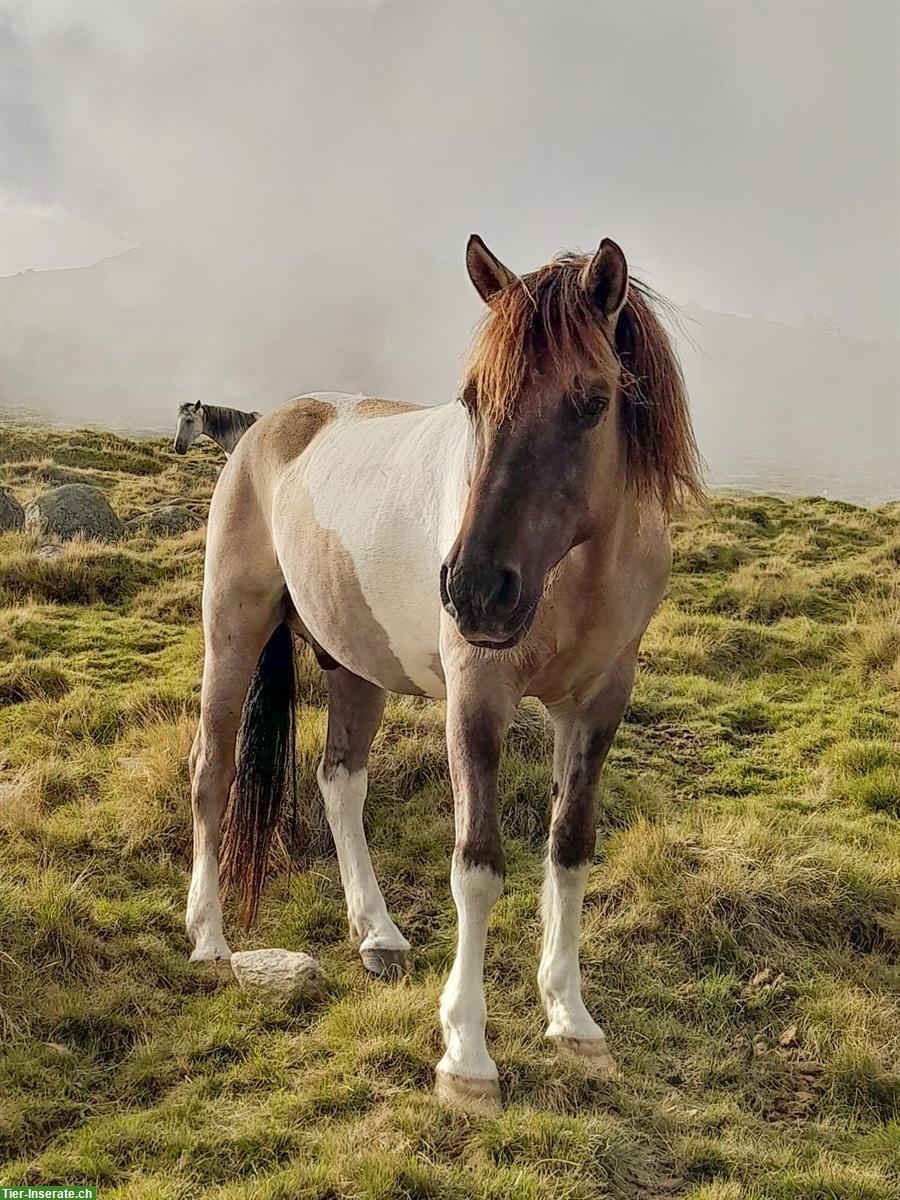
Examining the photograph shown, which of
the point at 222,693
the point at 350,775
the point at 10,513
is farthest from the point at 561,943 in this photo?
the point at 10,513

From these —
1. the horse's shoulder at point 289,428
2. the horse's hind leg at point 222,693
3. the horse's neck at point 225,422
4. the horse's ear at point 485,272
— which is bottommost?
the horse's hind leg at point 222,693

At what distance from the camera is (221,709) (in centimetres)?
450

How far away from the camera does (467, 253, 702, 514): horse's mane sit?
8.74 feet

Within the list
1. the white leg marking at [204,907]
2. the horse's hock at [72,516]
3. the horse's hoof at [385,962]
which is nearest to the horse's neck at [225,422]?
the horse's hock at [72,516]

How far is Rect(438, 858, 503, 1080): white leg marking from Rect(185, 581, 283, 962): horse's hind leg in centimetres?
162

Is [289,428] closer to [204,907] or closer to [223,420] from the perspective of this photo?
[204,907]

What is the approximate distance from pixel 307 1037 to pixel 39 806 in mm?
2365

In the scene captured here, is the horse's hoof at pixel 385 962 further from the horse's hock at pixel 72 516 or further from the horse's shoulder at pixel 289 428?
the horse's hock at pixel 72 516

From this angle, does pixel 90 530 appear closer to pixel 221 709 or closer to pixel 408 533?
pixel 221 709

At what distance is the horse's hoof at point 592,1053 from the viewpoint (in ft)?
10.6

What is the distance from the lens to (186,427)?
1733 cm

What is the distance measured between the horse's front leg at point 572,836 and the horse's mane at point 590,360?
2.64 ft

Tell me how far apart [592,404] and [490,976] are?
242cm

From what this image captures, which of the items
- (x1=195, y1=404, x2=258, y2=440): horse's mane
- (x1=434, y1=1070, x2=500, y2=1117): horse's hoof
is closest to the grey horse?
(x1=195, y1=404, x2=258, y2=440): horse's mane
